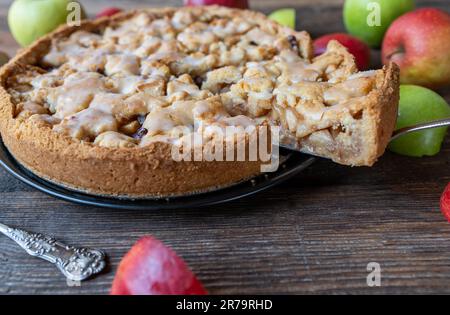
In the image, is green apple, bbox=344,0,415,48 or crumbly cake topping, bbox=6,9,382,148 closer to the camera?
crumbly cake topping, bbox=6,9,382,148

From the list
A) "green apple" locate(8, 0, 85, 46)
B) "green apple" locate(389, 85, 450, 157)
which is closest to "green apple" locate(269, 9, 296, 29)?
"green apple" locate(389, 85, 450, 157)

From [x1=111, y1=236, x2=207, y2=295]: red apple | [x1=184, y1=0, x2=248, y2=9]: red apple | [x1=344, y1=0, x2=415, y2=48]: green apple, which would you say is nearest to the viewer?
[x1=111, y1=236, x2=207, y2=295]: red apple

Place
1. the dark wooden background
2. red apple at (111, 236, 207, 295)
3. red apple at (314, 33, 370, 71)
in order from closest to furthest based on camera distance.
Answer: red apple at (111, 236, 207, 295)
the dark wooden background
red apple at (314, 33, 370, 71)

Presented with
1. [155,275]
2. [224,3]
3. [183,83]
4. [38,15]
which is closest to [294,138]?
[183,83]

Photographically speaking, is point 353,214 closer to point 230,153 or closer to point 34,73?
point 230,153

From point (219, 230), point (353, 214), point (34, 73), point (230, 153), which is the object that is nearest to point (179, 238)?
point (219, 230)

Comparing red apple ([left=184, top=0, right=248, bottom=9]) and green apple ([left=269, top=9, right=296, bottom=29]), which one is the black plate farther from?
red apple ([left=184, top=0, right=248, bottom=9])

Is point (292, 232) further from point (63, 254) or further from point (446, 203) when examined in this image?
point (63, 254)

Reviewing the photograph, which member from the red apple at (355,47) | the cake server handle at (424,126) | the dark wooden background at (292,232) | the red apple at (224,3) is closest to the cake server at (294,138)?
the cake server handle at (424,126)
